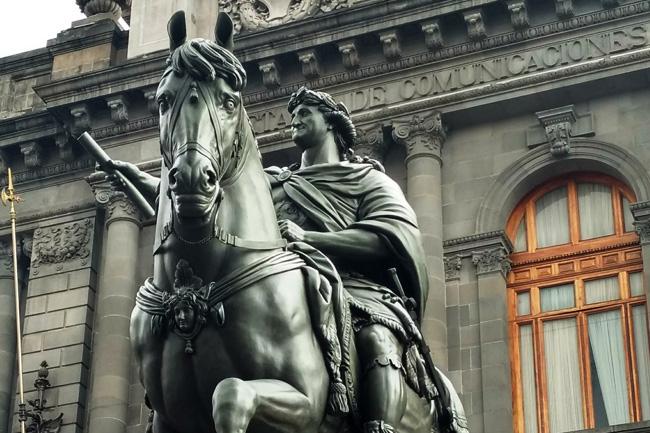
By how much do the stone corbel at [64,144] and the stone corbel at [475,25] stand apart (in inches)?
315

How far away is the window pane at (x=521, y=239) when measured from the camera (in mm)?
25547

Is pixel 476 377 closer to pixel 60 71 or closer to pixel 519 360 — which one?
pixel 519 360

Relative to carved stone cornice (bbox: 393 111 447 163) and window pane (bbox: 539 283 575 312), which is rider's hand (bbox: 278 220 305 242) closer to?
window pane (bbox: 539 283 575 312)

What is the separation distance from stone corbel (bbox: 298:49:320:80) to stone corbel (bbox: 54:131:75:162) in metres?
4.93

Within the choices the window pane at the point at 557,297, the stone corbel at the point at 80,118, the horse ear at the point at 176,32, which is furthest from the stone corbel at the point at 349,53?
the horse ear at the point at 176,32

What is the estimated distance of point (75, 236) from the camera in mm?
28953

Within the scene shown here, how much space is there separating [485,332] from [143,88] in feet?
26.6

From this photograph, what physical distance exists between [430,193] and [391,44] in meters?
2.82

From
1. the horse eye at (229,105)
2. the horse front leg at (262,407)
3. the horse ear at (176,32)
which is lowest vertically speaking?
the horse front leg at (262,407)

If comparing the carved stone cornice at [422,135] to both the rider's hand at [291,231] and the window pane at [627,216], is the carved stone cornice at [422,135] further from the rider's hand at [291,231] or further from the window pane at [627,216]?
the rider's hand at [291,231]

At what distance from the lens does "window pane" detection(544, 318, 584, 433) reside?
2366cm

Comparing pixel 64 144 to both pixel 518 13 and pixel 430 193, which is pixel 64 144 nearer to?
pixel 430 193

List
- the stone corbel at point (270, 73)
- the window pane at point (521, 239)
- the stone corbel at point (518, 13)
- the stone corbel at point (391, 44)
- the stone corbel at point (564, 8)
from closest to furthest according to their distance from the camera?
the window pane at point (521, 239)
the stone corbel at point (564, 8)
the stone corbel at point (518, 13)
the stone corbel at point (391, 44)
the stone corbel at point (270, 73)

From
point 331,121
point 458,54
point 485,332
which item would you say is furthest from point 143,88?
point 331,121
